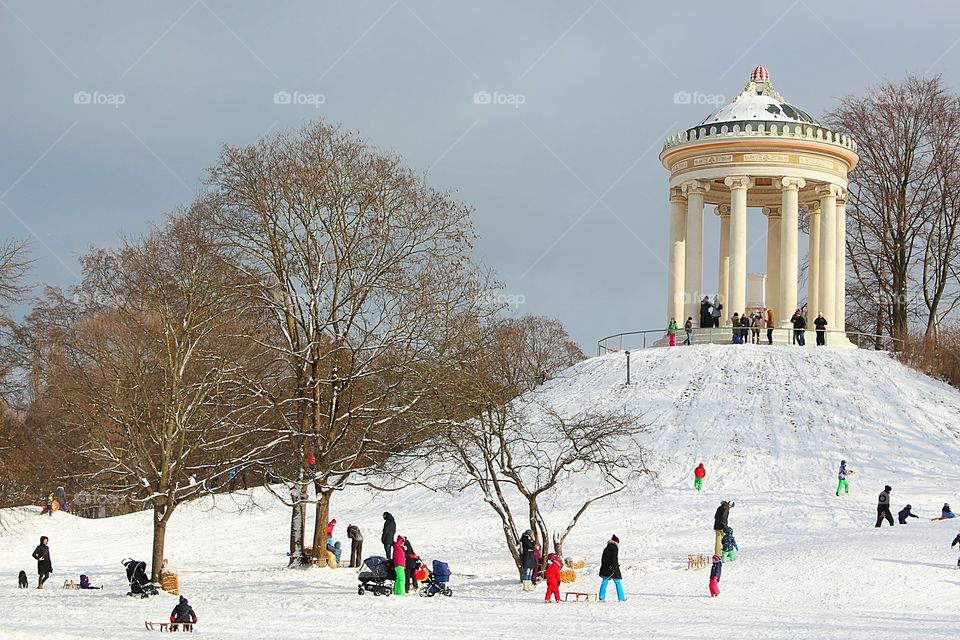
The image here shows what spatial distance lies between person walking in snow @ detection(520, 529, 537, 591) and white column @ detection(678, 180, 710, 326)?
27785mm

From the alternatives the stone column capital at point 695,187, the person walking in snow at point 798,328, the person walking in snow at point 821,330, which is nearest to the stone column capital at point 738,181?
the stone column capital at point 695,187

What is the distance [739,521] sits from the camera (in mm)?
32219

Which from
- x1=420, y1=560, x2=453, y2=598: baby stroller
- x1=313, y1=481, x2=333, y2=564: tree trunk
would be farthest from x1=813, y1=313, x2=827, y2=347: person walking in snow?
x1=420, y1=560, x2=453, y2=598: baby stroller

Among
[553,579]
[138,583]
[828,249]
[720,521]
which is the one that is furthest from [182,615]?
[828,249]

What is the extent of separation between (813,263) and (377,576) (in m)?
33.9

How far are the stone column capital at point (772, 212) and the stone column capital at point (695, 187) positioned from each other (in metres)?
5.62

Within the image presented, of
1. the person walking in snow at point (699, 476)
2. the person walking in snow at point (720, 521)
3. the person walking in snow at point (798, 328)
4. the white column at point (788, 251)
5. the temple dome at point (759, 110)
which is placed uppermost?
the temple dome at point (759, 110)

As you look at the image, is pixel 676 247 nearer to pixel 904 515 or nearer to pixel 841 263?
pixel 841 263

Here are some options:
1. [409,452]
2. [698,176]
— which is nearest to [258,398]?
[409,452]

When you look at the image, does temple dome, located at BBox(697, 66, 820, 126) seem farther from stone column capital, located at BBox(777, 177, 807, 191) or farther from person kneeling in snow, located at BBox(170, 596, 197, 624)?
person kneeling in snow, located at BBox(170, 596, 197, 624)

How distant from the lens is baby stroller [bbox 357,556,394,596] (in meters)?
24.4

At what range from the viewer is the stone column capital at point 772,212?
56.2 meters

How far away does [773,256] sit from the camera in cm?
5528

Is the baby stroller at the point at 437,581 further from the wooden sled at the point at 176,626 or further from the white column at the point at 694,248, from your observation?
the white column at the point at 694,248
